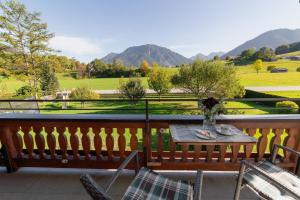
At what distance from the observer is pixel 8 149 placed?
6.61 feet

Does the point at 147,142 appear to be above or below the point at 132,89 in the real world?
above

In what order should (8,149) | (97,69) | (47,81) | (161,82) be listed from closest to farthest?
(8,149), (47,81), (161,82), (97,69)

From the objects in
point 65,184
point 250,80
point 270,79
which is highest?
point 270,79

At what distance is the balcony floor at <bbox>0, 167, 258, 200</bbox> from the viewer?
1.70 m

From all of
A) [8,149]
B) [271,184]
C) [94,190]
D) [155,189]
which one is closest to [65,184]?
[8,149]

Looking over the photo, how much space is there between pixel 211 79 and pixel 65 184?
504 inches

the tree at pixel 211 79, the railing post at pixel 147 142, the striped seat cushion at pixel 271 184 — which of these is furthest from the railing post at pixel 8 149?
the tree at pixel 211 79

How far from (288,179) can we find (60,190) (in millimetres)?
2019

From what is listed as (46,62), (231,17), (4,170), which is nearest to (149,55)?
(46,62)

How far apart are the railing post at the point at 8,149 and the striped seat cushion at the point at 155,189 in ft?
5.31

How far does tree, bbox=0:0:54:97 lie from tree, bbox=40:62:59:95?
2.15 ft

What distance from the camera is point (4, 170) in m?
2.12

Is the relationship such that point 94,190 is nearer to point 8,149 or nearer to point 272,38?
point 8,149

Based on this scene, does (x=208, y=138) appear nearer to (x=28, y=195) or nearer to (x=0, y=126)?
(x=28, y=195)
